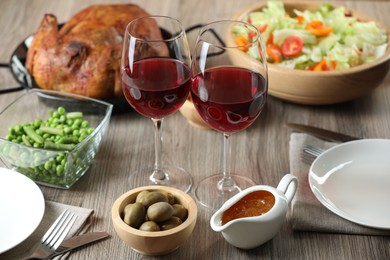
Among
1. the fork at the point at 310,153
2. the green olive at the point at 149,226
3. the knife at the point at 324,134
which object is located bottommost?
the knife at the point at 324,134

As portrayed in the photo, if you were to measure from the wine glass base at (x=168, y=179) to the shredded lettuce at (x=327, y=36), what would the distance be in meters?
0.49

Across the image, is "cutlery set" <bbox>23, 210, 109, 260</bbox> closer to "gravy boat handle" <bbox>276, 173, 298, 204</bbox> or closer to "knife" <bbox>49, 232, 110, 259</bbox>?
"knife" <bbox>49, 232, 110, 259</bbox>

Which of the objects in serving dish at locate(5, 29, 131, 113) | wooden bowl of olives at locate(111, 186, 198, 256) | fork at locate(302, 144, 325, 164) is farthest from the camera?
serving dish at locate(5, 29, 131, 113)

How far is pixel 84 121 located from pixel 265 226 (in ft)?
2.16

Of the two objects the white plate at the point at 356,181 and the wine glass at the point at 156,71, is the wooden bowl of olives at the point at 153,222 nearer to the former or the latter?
Result: the wine glass at the point at 156,71

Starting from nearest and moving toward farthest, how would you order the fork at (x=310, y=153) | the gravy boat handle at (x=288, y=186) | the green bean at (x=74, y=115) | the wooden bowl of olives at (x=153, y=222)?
the wooden bowl of olives at (x=153, y=222) < the gravy boat handle at (x=288, y=186) < the fork at (x=310, y=153) < the green bean at (x=74, y=115)

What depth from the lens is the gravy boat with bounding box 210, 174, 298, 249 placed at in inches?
53.3

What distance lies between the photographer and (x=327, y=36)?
2.10 meters

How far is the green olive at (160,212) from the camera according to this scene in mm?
1359

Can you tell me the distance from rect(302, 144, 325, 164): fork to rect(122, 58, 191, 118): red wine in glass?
42 cm

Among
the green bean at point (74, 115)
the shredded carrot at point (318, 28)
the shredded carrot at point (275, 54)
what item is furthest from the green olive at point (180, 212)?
the shredded carrot at point (318, 28)

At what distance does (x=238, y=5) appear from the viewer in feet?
9.06

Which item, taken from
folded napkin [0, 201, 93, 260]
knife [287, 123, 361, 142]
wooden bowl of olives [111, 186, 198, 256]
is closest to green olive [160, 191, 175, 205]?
wooden bowl of olives [111, 186, 198, 256]

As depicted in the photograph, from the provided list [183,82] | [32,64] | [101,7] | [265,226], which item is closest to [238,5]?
[101,7]
